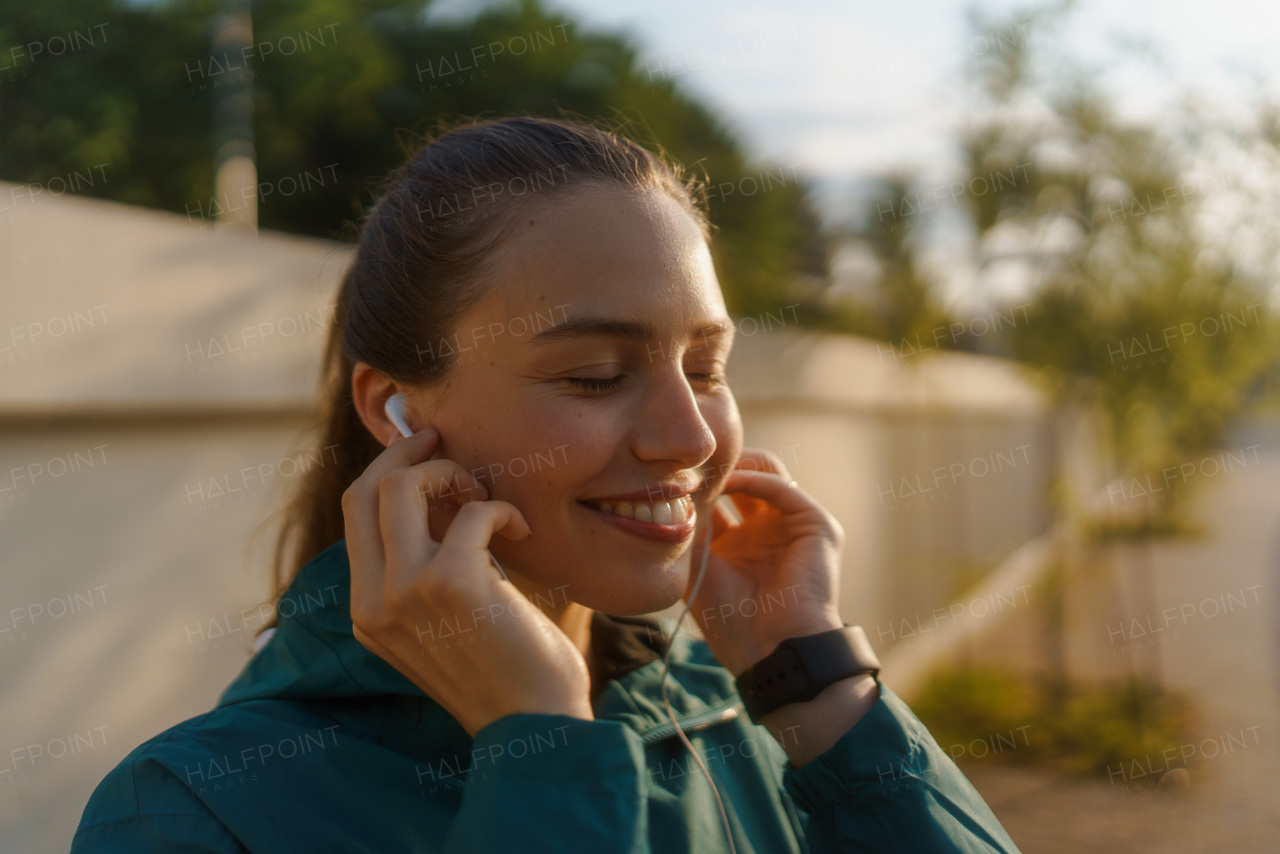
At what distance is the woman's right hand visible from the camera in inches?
53.3

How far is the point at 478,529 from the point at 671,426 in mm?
398

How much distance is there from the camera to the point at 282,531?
2.31m

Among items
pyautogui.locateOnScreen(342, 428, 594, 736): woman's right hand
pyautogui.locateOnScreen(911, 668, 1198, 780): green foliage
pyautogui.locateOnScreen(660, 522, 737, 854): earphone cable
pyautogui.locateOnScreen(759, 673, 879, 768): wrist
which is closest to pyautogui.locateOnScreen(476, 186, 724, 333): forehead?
pyautogui.locateOnScreen(342, 428, 594, 736): woman's right hand

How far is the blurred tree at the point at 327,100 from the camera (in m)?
7.33

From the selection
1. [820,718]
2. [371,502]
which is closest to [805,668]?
[820,718]

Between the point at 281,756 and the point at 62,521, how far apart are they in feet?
5.47

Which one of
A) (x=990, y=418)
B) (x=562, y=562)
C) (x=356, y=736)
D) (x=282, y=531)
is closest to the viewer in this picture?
(x=356, y=736)

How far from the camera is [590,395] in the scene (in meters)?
1.67

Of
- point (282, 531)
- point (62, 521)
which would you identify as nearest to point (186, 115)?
point (62, 521)

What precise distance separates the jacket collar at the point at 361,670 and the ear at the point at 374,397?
25 centimetres

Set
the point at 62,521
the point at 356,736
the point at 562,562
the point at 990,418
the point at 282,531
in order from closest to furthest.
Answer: the point at 356,736
the point at 562,562
the point at 282,531
the point at 62,521
the point at 990,418

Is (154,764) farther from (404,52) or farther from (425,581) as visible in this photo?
(404,52)

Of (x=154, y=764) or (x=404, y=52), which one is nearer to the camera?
(x=154, y=764)

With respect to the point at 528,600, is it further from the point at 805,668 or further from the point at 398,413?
the point at 805,668
